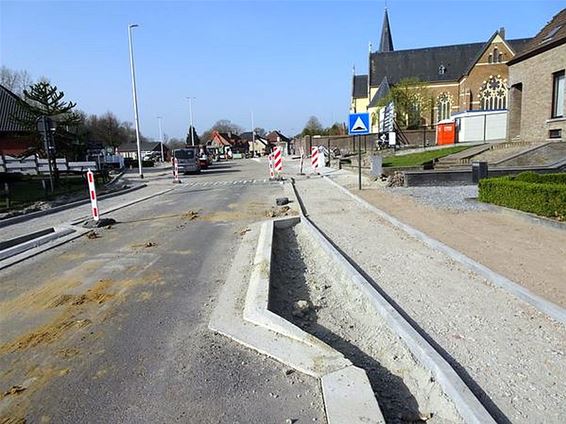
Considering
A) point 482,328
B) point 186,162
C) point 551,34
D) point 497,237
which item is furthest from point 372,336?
point 186,162

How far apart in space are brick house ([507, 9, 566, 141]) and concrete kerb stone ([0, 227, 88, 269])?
23038 millimetres

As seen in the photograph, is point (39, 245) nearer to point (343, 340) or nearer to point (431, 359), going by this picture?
point (343, 340)

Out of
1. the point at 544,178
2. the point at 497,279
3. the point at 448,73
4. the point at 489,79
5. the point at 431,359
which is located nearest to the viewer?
the point at 431,359

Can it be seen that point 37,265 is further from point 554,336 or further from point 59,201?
point 59,201

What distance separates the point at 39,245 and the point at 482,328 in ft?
28.4

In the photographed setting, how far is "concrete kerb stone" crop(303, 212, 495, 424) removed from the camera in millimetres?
2895

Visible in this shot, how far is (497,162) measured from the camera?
1916cm

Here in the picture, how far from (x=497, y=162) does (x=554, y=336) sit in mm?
16900

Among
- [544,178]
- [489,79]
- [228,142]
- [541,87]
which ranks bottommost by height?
[544,178]

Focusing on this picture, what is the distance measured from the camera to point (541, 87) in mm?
24672

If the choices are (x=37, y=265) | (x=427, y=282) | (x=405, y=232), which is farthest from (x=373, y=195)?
(x=37, y=265)

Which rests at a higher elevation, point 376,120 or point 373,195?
point 376,120

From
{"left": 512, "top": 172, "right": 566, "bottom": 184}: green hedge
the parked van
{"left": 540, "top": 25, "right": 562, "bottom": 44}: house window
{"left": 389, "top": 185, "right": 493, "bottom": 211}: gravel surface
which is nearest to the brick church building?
the parked van

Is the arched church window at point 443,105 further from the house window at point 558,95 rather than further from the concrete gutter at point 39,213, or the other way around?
the concrete gutter at point 39,213
